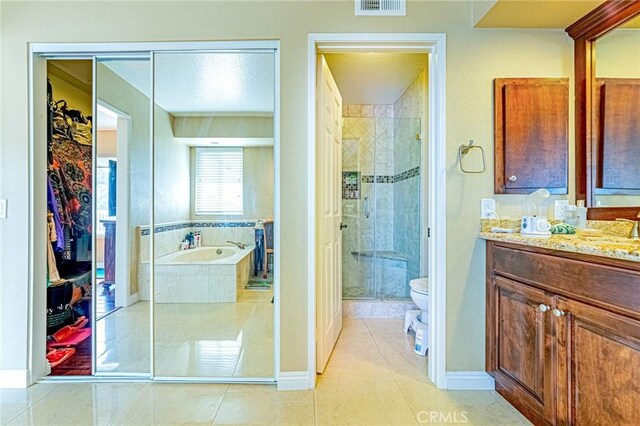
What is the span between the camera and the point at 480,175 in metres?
2.01

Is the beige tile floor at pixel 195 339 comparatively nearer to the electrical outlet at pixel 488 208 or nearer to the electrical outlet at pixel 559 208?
the electrical outlet at pixel 488 208

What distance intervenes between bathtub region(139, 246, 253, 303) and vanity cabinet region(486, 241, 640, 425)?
1.66 meters

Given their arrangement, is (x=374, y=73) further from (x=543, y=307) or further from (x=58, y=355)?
(x=58, y=355)

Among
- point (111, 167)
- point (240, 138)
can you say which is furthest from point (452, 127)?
point (111, 167)

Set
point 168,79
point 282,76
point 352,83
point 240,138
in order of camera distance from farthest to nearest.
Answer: point 352,83, point 240,138, point 168,79, point 282,76

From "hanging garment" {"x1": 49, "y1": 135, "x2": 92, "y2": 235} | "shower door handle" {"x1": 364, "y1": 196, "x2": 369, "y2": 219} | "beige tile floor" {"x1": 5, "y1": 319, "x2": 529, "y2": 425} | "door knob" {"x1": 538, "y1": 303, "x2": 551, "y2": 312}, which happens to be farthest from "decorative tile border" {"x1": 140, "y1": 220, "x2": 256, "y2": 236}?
"shower door handle" {"x1": 364, "y1": 196, "x2": 369, "y2": 219}

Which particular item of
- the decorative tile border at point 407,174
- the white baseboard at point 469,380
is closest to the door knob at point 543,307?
the white baseboard at point 469,380

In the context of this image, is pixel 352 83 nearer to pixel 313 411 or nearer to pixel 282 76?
pixel 282 76

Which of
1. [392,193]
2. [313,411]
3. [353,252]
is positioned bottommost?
[313,411]

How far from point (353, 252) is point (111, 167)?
255 centimetres

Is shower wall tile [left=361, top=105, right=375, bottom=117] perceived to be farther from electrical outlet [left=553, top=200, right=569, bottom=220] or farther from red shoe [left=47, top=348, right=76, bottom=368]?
red shoe [left=47, top=348, right=76, bottom=368]

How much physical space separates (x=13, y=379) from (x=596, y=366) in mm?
3092

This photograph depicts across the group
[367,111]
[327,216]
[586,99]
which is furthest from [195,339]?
[367,111]

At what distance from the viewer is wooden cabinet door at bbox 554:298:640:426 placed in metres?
1.13
